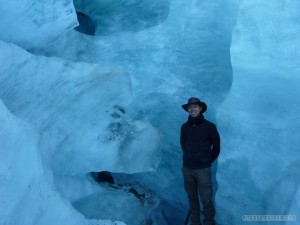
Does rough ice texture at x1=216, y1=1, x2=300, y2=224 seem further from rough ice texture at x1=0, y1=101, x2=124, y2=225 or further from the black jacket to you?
rough ice texture at x1=0, y1=101, x2=124, y2=225

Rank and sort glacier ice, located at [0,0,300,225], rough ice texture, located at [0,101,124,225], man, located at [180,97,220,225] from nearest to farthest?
rough ice texture, located at [0,101,124,225], glacier ice, located at [0,0,300,225], man, located at [180,97,220,225]

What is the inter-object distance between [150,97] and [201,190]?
1.24 meters

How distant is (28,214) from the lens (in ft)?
7.10

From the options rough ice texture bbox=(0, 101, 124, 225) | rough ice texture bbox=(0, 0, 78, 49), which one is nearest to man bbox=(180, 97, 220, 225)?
rough ice texture bbox=(0, 101, 124, 225)

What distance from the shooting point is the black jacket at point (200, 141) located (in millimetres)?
2971

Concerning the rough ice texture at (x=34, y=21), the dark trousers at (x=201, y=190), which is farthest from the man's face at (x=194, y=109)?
the rough ice texture at (x=34, y=21)

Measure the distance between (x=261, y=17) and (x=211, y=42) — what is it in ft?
1.99

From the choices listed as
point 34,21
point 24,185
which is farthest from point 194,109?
point 34,21

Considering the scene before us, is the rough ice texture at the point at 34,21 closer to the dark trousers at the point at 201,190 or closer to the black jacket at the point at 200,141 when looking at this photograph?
the black jacket at the point at 200,141

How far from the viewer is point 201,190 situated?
3027 mm

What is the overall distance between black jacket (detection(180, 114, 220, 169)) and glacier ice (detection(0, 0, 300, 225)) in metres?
0.39

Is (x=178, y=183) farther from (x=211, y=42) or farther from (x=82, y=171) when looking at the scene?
(x=211, y=42)

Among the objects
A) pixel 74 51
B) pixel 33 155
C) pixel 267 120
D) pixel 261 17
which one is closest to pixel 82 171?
pixel 33 155

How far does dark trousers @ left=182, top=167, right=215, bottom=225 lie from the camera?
9.87ft
